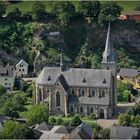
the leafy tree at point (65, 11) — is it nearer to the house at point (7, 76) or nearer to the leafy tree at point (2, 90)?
the house at point (7, 76)

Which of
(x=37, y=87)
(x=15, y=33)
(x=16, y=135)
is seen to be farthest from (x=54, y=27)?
(x=16, y=135)

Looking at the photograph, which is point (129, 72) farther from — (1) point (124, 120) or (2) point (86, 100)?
(1) point (124, 120)

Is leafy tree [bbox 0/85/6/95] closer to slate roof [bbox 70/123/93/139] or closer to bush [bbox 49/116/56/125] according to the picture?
bush [bbox 49/116/56/125]

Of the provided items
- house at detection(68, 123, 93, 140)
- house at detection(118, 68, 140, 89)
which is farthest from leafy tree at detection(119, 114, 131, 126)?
house at detection(118, 68, 140, 89)

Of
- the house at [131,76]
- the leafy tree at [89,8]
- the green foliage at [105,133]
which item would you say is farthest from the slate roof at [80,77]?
the leafy tree at [89,8]

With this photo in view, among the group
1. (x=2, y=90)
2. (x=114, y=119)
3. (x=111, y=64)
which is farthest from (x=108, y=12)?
(x=114, y=119)

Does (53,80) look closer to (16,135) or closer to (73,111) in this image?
(73,111)
